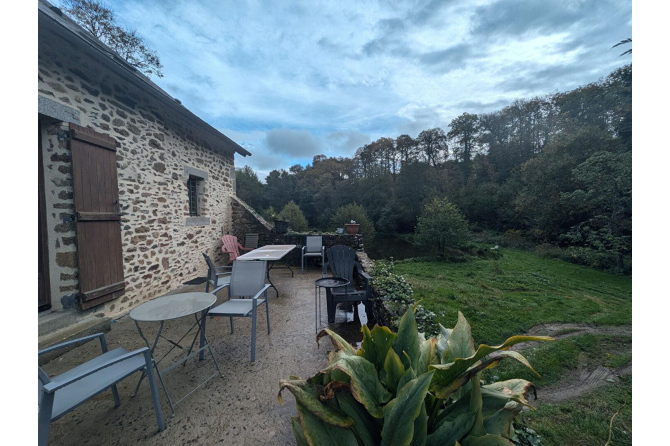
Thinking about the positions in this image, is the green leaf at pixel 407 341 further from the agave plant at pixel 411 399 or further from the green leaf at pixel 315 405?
the green leaf at pixel 315 405

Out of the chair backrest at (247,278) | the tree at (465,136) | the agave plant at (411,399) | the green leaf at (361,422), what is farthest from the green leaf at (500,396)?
the tree at (465,136)

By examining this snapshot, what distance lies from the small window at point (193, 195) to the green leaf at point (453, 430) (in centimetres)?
541

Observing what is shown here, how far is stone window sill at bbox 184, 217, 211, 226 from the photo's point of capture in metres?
4.68

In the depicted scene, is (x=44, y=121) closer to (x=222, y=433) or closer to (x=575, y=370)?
(x=222, y=433)

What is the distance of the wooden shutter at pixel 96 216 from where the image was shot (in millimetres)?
2664

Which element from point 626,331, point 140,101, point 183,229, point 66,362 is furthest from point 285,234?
point 626,331

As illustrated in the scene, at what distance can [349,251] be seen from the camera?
12.0 ft

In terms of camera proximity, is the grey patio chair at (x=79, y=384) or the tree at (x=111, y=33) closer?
the grey patio chair at (x=79, y=384)

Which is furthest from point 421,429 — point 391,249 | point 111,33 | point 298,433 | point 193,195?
point 391,249

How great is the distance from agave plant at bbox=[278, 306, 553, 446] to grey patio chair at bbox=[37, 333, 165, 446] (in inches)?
42.0

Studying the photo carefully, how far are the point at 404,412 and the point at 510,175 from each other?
19.7 metres

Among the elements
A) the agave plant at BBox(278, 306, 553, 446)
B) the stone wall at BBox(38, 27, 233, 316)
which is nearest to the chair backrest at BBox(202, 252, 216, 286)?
the stone wall at BBox(38, 27, 233, 316)

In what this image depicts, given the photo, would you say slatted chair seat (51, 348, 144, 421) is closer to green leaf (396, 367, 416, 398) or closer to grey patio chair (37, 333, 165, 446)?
grey patio chair (37, 333, 165, 446)

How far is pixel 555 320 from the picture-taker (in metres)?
3.22
